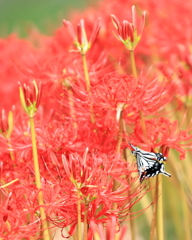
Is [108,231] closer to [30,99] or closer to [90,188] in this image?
[90,188]

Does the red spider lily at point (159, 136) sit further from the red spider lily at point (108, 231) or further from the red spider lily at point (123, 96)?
the red spider lily at point (108, 231)

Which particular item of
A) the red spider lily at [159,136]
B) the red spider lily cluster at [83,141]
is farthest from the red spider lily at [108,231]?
the red spider lily at [159,136]

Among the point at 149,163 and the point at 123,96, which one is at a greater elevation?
Result: the point at 123,96

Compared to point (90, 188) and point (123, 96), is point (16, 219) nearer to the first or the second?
point (90, 188)

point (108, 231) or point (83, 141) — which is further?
point (83, 141)

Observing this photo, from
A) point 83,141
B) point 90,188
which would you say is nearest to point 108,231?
point 90,188

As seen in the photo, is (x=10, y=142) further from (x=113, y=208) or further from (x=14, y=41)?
(x=14, y=41)

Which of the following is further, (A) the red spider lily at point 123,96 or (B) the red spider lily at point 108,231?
(A) the red spider lily at point 123,96

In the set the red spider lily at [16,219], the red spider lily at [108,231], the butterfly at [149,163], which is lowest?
the red spider lily at [108,231]

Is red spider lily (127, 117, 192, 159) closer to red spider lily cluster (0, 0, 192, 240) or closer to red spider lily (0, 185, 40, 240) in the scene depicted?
red spider lily cluster (0, 0, 192, 240)

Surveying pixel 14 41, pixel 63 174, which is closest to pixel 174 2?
pixel 14 41

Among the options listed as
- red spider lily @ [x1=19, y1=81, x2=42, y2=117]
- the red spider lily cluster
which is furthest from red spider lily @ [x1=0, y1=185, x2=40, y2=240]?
red spider lily @ [x1=19, y1=81, x2=42, y2=117]
